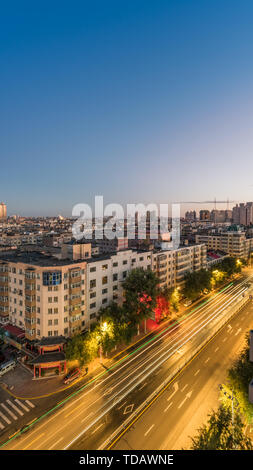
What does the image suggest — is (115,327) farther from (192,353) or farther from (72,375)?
(192,353)

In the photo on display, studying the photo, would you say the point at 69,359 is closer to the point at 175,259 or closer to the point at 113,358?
the point at 113,358

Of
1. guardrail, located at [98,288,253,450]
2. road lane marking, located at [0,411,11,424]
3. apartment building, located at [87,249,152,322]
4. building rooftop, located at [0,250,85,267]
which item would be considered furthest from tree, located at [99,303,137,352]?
road lane marking, located at [0,411,11,424]

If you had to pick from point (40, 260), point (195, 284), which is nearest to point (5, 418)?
point (40, 260)

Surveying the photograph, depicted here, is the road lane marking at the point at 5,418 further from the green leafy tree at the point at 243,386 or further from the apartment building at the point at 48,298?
the green leafy tree at the point at 243,386

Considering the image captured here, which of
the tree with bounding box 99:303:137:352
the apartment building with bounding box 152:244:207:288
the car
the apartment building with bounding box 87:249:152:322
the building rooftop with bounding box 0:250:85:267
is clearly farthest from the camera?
the apartment building with bounding box 152:244:207:288

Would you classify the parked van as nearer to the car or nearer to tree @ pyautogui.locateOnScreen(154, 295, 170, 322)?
the car
